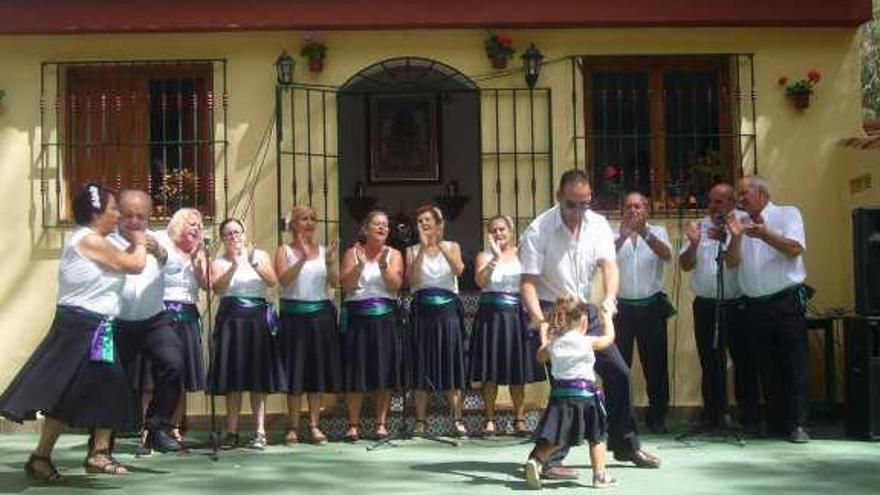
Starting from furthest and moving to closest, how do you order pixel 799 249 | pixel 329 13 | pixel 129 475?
pixel 329 13, pixel 799 249, pixel 129 475

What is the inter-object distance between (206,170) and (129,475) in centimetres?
334

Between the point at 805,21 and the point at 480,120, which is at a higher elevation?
the point at 805,21

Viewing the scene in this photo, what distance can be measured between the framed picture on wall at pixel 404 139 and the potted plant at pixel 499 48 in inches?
60.3

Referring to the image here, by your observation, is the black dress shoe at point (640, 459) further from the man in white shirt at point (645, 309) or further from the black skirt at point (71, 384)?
the black skirt at point (71, 384)

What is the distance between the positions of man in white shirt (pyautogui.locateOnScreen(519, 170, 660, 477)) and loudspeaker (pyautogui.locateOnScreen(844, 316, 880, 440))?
2.34 m

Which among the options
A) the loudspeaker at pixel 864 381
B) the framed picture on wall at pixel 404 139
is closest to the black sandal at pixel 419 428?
the loudspeaker at pixel 864 381

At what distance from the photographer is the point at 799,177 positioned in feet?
33.2

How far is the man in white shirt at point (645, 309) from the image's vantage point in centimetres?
918

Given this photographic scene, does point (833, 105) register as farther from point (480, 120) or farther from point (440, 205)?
point (440, 205)

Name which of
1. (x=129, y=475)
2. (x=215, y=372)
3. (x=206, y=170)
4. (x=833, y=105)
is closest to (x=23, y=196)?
(x=206, y=170)

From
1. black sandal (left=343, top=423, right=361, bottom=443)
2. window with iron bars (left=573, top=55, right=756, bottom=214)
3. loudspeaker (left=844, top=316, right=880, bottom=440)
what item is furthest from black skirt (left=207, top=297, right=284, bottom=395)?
loudspeaker (left=844, top=316, right=880, bottom=440)

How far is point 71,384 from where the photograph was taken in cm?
693

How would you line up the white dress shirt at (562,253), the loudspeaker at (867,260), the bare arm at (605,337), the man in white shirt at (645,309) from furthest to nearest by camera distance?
the man in white shirt at (645,309), the loudspeaker at (867,260), the white dress shirt at (562,253), the bare arm at (605,337)

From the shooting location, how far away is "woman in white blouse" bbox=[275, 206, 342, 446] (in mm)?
8852
